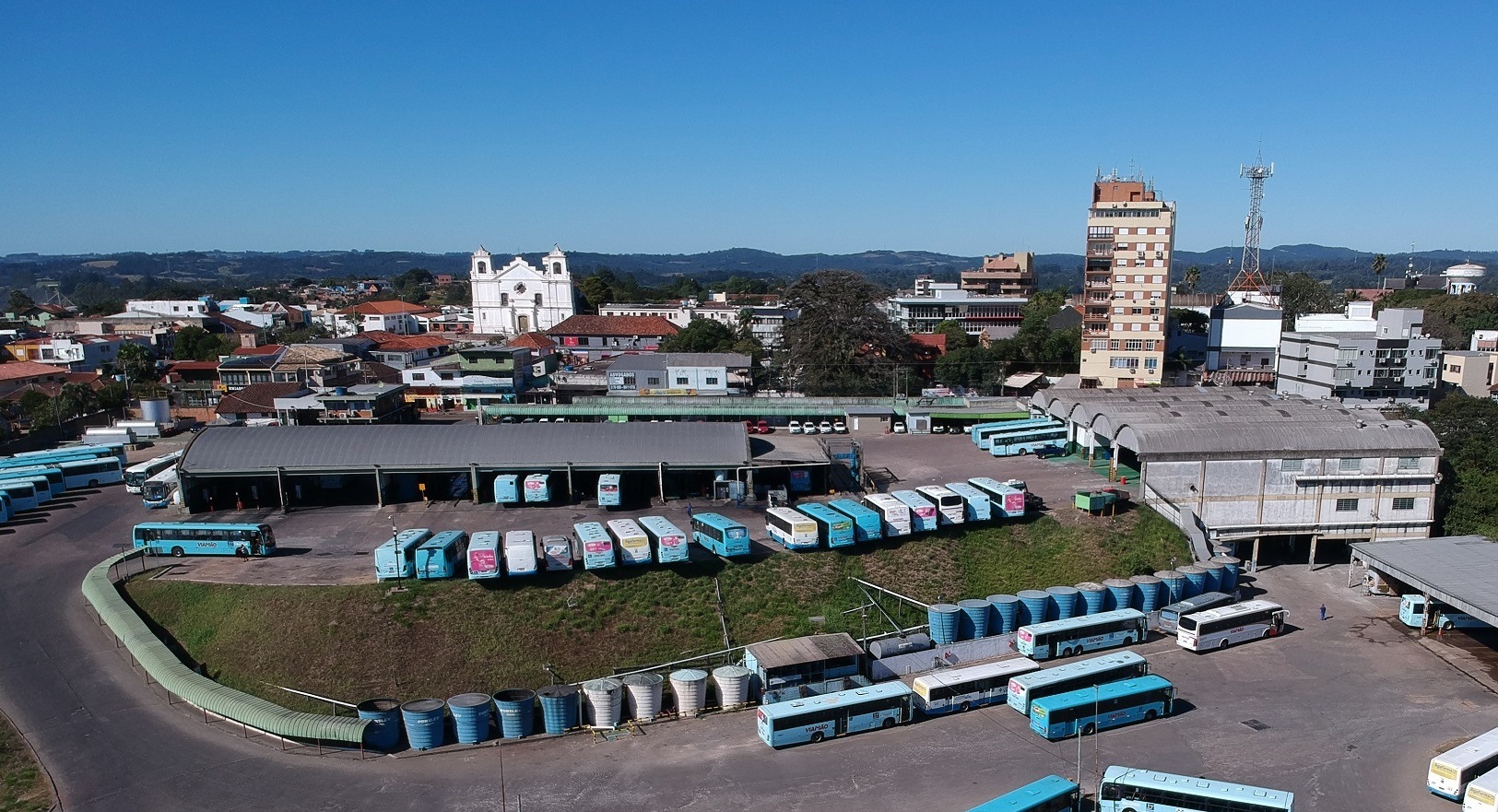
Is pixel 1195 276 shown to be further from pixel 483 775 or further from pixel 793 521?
pixel 483 775

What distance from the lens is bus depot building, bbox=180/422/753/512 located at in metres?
36.5

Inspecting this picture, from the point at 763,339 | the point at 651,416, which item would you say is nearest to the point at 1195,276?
the point at 763,339

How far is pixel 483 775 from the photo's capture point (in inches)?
853

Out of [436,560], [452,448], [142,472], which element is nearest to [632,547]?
[436,560]

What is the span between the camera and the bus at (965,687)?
80.2ft

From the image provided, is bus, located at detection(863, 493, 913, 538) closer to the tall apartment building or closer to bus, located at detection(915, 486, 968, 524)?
bus, located at detection(915, 486, 968, 524)

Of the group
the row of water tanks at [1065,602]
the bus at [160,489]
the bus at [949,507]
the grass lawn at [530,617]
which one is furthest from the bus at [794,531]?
the bus at [160,489]

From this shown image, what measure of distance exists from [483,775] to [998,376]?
55.6m

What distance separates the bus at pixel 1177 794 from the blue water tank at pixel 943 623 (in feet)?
28.2

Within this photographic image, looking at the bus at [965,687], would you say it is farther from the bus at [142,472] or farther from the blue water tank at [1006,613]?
the bus at [142,472]

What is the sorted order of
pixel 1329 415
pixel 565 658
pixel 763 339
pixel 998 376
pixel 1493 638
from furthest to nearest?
1. pixel 763 339
2. pixel 998 376
3. pixel 1329 415
4. pixel 1493 638
5. pixel 565 658

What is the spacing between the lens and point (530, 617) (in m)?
27.6

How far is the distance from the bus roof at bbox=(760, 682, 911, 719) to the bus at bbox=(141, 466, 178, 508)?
95.7 ft

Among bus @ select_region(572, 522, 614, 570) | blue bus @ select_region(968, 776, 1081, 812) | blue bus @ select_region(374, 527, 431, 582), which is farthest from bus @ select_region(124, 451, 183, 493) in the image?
blue bus @ select_region(968, 776, 1081, 812)
